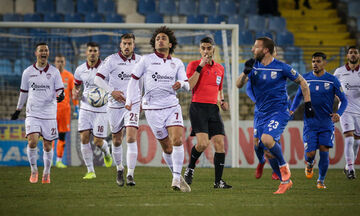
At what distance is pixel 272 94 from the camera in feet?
27.8

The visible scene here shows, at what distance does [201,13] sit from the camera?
22172 millimetres

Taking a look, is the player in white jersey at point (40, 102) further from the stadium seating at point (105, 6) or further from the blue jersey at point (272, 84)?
the stadium seating at point (105, 6)

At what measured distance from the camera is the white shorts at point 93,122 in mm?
11195

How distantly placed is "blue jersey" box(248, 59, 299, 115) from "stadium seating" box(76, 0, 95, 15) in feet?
45.8

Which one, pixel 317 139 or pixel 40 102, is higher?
pixel 40 102

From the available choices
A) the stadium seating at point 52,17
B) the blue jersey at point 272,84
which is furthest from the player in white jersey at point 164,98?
A: the stadium seating at point 52,17

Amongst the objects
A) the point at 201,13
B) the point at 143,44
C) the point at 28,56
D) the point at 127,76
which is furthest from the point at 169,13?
the point at 127,76

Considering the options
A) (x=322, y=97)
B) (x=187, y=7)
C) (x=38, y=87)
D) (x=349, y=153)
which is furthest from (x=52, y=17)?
(x=322, y=97)

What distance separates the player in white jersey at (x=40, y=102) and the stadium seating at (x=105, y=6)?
11411mm

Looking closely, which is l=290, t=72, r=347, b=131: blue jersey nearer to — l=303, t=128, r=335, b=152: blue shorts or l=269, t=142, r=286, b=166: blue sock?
l=303, t=128, r=335, b=152: blue shorts

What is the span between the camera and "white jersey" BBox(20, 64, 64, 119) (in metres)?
10.4

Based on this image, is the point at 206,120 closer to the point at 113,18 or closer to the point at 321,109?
the point at 321,109

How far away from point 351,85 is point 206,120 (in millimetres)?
4462

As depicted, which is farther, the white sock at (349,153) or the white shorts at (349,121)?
the white shorts at (349,121)
